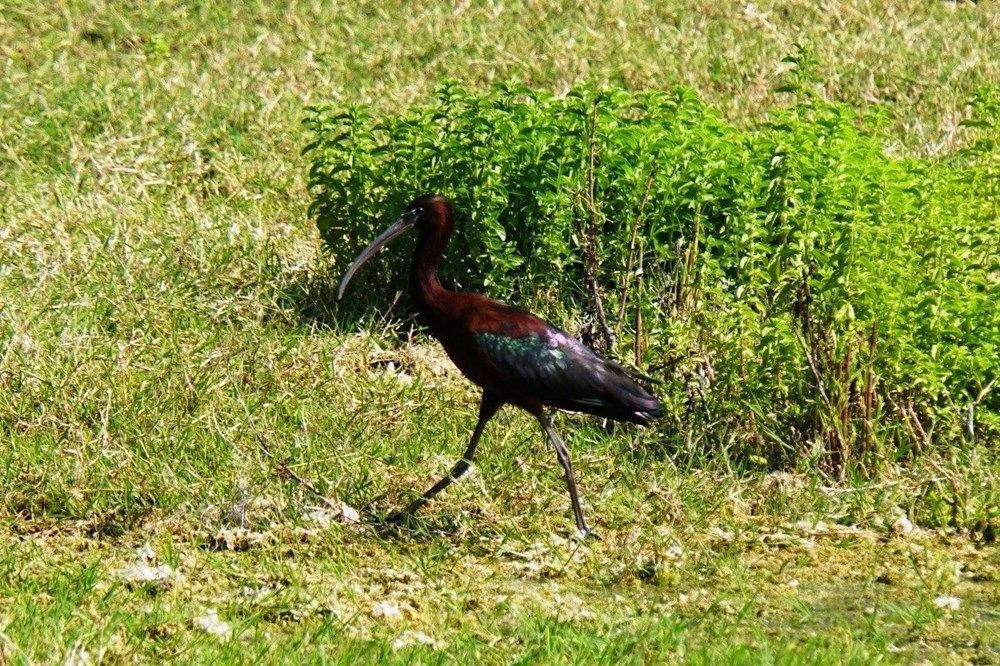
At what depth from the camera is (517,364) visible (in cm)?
607

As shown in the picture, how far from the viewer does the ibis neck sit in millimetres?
6164

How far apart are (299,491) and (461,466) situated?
0.61 m

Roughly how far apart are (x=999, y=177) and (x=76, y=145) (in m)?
5.28

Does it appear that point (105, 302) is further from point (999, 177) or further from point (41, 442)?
point (999, 177)

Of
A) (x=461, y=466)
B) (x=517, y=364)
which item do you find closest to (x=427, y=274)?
(x=517, y=364)

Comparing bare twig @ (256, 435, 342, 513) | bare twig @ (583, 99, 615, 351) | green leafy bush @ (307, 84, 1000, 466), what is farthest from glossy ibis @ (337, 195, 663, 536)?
bare twig @ (583, 99, 615, 351)

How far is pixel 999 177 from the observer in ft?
22.8

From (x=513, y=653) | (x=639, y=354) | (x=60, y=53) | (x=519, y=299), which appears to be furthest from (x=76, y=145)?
(x=513, y=653)

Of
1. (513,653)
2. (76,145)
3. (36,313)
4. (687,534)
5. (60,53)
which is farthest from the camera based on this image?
(60,53)

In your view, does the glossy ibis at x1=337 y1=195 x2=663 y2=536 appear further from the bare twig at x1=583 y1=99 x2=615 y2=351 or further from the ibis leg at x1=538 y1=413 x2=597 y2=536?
the bare twig at x1=583 y1=99 x2=615 y2=351

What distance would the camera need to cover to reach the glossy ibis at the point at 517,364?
607 centimetres

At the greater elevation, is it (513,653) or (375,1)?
(375,1)

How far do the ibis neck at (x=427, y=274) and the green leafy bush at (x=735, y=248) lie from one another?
887 mm

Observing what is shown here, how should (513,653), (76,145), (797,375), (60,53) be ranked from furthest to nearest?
1. (60,53)
2. (76,145)
3. (797,375)
4. (513,653)
